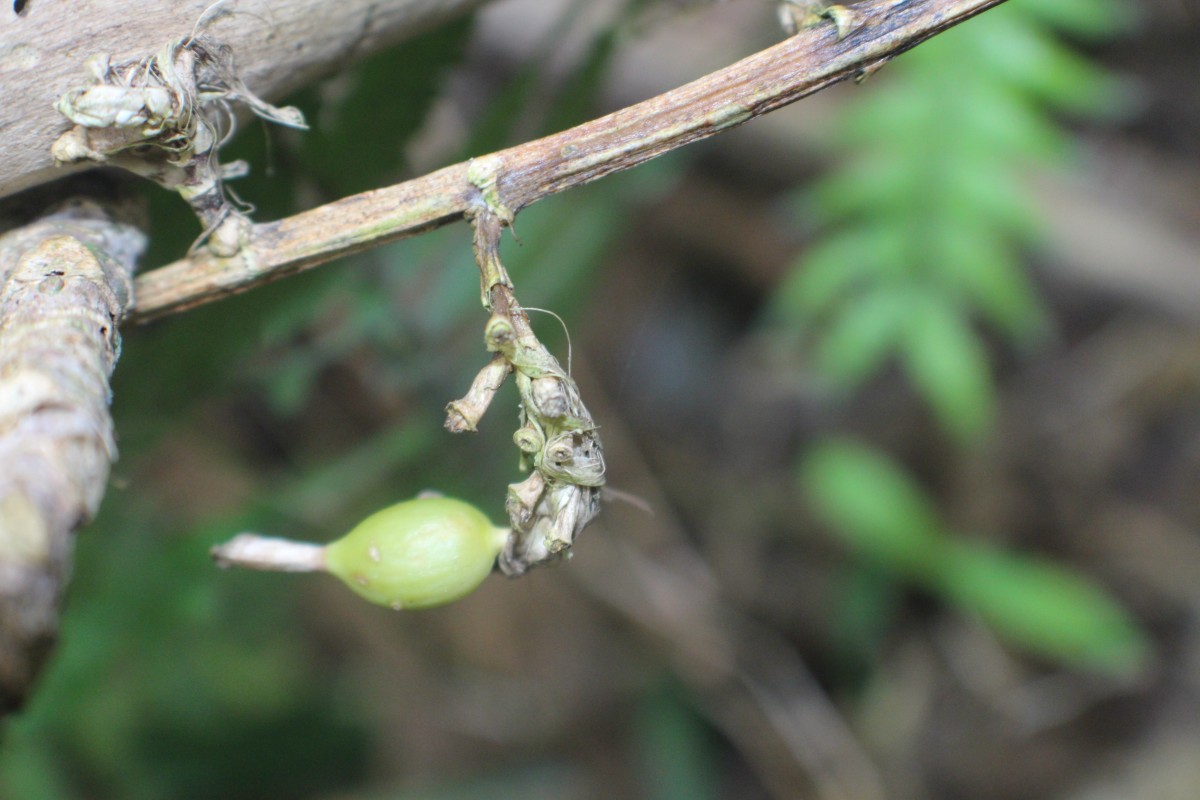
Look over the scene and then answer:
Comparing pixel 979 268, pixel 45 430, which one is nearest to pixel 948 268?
pixel 979 268

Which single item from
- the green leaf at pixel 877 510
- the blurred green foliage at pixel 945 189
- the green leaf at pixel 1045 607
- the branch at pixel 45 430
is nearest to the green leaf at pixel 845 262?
the blurred green foliage at pixel 945 189

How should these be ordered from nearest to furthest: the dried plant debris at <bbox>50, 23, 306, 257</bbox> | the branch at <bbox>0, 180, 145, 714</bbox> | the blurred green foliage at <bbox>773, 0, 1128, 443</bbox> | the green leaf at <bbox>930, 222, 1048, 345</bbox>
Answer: the branch at <bbox>0, 180, 145, 714</bbox> → the dried plant debris at <bbox>50, 23, 306, 257</bbox> → the blurred green foliage at <bbox>773, 0, 1128, 443</bbox> → the green leaf at <bbox>930, 222, 1048, 345</bbox>

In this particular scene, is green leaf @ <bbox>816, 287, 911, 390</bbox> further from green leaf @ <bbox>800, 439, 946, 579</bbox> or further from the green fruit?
the green fruit

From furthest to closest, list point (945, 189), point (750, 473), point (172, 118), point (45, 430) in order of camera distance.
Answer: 1. point (750, 473)
2. point (945, 189)
3. point (172, 118)
4. point (45, 430)

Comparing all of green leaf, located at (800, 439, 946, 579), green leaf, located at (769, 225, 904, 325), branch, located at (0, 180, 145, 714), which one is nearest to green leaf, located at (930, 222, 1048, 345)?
green leaf, located at (769, 225, 904, 325)

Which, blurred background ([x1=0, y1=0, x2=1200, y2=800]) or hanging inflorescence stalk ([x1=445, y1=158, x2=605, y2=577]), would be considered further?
blurred background ([x1=0, y1=0, x2=1200, y2=800])

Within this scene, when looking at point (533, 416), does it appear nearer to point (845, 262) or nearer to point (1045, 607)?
point (845, 262)

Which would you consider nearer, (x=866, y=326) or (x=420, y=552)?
(x=420, y=552)

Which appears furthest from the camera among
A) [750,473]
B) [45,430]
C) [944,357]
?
[750,473]
